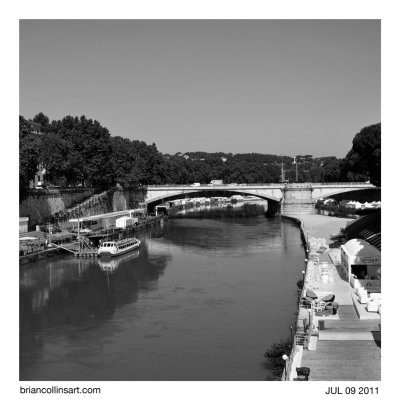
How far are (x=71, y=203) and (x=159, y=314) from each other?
121 ft

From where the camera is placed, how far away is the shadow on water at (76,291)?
74.3ft

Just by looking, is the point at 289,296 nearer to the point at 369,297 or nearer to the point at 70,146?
the point at 369,297

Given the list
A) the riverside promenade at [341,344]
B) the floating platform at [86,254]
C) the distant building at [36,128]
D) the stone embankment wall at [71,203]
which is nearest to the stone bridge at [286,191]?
the stone embankment wall at [71,203]

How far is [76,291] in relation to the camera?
29.0m

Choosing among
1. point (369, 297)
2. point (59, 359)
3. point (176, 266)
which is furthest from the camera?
point (176, 266)

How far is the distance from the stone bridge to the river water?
3035 cm

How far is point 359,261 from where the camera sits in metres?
25.1

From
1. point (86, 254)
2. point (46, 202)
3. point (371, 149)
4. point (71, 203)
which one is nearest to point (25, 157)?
point (86, 254)

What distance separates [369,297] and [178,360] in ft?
21.5

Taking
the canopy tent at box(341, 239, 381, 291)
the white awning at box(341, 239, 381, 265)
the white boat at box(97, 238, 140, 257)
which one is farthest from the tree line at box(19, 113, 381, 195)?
the canopy tent at box(341, 239, 381, 291)

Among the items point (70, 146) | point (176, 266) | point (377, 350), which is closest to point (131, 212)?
point (70, 146)

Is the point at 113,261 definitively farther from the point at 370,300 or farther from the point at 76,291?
the point at 370,300

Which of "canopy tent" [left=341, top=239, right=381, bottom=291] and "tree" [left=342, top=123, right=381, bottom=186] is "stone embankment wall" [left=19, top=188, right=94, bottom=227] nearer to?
"tree" [left=342, top=123, right=381, bottom=186]
